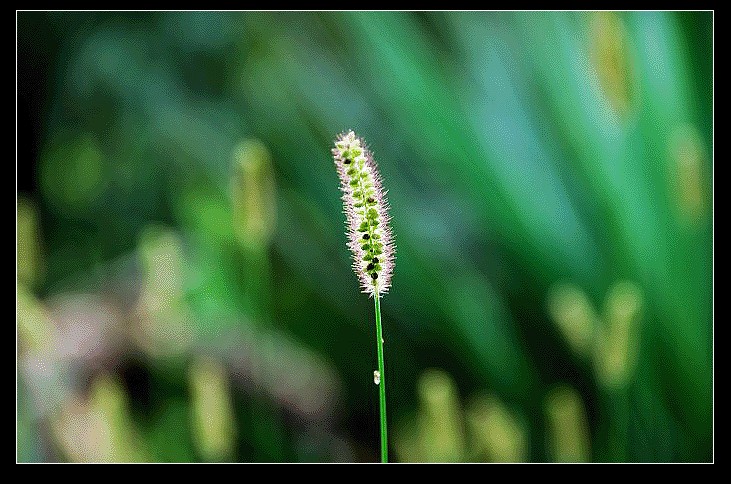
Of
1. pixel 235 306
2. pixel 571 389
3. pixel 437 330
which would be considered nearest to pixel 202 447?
pixel 235 306

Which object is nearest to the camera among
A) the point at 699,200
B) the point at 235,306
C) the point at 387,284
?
the point at 387,284

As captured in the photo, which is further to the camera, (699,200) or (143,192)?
(143,192)

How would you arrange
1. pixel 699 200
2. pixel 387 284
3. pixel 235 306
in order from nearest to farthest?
pixel 387 284 < pixel 699 200 < pixel 235 306

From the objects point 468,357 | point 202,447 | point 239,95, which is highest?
point 239,95

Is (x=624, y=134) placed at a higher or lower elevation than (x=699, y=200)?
higher
